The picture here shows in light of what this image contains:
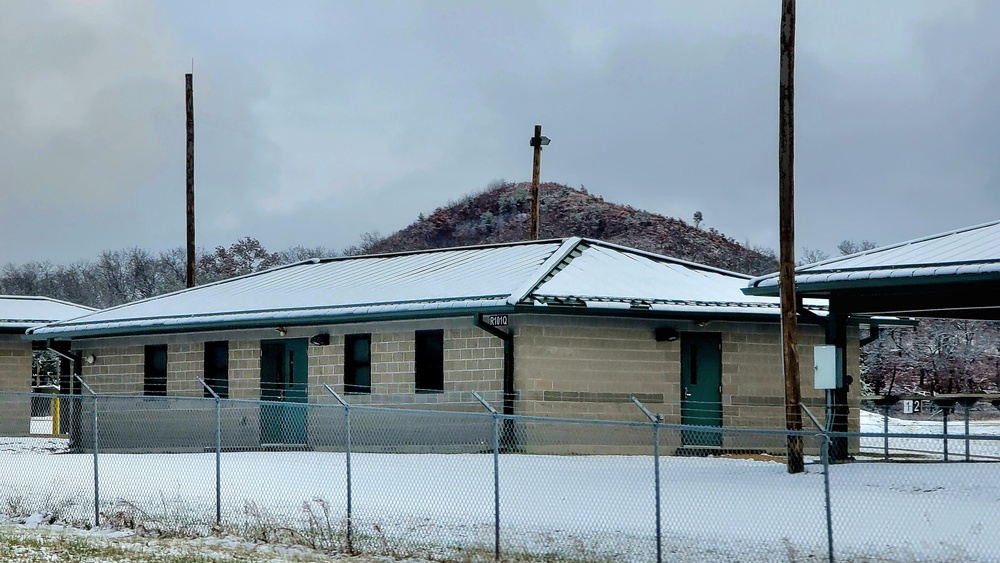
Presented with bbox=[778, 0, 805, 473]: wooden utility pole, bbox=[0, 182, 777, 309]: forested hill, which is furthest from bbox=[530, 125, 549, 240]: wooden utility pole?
bbox=[0, 182, 777, 309]: forested hill

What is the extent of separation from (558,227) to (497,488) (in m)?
93.8

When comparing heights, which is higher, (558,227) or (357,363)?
(558,227)

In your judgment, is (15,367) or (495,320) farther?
(15,367)

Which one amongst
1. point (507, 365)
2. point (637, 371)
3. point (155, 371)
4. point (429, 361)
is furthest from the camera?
point (155, 371)

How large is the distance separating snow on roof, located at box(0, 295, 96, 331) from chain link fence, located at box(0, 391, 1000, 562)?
18.4 ft

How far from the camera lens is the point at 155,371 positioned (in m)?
31.1

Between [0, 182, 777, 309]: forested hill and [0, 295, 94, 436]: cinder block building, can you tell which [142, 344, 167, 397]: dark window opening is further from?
[0, 182, 777, 309]: forested hill

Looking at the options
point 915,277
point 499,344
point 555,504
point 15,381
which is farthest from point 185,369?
point 915,277

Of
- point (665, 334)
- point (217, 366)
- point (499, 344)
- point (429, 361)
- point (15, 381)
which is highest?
point (665, 334)

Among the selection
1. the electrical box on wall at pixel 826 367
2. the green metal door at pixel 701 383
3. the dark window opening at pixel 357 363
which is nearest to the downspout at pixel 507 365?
the dark window opening at pixel 357 363

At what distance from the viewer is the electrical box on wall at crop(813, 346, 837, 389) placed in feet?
70.2

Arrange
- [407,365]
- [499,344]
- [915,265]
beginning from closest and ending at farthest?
[915,265], [499,344], [407,365]

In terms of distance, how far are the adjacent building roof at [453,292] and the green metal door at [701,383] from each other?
0.86 metres

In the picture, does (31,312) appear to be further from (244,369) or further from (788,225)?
(788,225)
